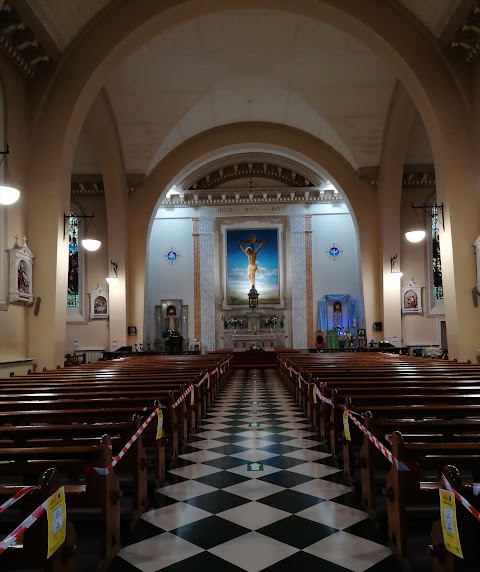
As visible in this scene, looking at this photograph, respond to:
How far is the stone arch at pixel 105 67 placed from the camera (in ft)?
30.1

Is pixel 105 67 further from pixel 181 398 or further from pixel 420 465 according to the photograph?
pixel 420 465

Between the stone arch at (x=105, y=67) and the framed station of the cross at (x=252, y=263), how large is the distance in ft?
44.8


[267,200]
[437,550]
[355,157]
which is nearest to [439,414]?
[437,550]

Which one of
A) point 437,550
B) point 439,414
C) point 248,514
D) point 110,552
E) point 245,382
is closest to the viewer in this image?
point 437,550

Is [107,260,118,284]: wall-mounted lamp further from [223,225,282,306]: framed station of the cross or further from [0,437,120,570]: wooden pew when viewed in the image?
[0,437,120,570]: wooden pew

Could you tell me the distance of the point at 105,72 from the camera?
9.81 meters

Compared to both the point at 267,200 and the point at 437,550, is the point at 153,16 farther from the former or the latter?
the point at 267,200

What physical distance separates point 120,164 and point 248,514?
1332 cm

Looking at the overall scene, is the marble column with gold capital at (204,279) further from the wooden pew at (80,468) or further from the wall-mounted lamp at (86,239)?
the wooden pew at (80,468)

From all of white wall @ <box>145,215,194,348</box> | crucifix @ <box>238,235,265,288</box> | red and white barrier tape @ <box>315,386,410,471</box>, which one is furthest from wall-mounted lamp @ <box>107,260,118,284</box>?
red and white barrier tape @ <box>315,386,410,471</box>

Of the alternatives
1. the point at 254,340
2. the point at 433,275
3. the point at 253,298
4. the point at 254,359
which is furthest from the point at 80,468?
the point at 254,340

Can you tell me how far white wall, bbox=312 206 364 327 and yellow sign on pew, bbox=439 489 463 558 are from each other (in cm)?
2043

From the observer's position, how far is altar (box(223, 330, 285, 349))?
71.9 ft

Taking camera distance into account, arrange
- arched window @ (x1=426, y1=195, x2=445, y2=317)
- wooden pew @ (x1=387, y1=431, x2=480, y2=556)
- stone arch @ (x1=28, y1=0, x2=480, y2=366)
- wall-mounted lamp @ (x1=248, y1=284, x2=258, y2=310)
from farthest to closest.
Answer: wall-mounted lamp @ (x1=248, y1=284, x2=258, y2=310) < arched window @ (x1=426, y1=195, x2=445, y2=317) < stone arch @ (x1=28, y1=0, x2=480, y2=366) < wooden pew @ (x1=387, y1=431, x2=480, y2=556)
